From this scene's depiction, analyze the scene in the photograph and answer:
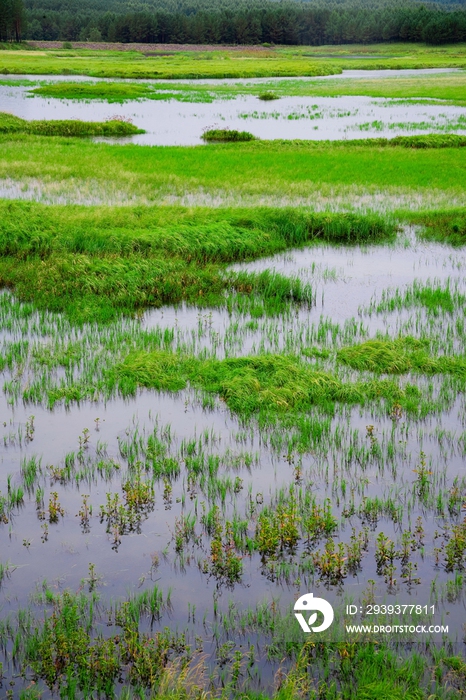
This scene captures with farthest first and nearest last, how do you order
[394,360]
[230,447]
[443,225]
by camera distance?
[443,225]
[394,360]
[230,447]

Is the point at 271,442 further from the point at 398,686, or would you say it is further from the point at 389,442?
the point at 398,686

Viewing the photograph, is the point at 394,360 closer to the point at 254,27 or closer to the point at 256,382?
the point at 256,382

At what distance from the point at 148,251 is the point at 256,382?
5.89 meters

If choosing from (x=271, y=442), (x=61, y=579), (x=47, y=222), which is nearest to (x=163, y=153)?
(x=47, y=222)

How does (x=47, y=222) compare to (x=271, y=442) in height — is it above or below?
above

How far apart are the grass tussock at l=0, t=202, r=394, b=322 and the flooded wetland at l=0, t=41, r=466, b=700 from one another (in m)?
0.06

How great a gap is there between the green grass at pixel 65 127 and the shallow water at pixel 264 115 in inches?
48.6

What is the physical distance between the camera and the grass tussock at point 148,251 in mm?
11375

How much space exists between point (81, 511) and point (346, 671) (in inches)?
101

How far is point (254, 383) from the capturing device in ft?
26.4

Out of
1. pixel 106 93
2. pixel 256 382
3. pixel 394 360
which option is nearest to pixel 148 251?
pixel 256 382

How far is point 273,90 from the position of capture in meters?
55.0

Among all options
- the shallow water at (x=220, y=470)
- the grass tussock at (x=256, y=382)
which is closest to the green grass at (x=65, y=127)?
the shallow water at (x=220, y=470)

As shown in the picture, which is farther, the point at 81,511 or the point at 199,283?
the point at 199,283
